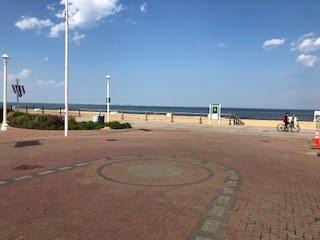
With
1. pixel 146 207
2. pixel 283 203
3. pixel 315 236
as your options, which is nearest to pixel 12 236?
pixel 146 207

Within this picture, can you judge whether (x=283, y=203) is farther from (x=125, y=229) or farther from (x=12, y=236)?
(x=12, y=236)

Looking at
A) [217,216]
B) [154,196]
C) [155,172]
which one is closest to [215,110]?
[155,172]

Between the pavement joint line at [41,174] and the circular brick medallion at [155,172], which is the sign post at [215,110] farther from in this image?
the pavement joint line at [41,174]

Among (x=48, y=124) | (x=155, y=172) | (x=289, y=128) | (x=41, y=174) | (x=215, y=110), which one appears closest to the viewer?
(x=41, y=174)

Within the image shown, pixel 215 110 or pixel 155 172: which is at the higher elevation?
pixel 215 110

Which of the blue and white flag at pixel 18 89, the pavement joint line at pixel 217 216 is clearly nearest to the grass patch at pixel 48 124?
the blue and white flag at pixel 18 89

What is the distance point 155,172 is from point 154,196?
2.37m

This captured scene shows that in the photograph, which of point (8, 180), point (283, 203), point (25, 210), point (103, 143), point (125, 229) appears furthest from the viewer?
point (103, 143)

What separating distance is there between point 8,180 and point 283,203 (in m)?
5.67

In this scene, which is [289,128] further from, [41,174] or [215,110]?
[41,174]

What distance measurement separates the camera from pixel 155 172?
9.75 m

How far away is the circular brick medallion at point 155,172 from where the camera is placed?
867cm

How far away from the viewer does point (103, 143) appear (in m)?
16.0

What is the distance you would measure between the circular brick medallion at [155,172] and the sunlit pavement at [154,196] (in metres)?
0.02
